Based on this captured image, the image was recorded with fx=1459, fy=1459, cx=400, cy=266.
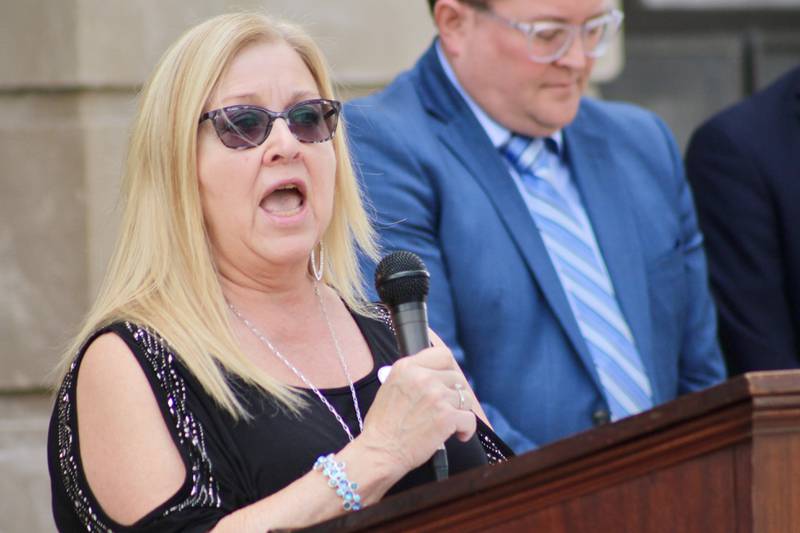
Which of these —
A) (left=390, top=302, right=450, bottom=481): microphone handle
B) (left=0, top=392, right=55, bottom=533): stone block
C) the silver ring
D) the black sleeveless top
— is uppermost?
(left=390, top=302, right=450, bottom=481): microphone handle

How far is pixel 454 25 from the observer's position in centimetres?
407

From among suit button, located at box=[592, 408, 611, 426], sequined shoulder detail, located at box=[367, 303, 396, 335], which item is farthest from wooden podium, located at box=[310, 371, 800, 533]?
suit button, located at box=[592, 408, 611, 426]

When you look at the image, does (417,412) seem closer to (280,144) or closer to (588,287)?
(280,144)

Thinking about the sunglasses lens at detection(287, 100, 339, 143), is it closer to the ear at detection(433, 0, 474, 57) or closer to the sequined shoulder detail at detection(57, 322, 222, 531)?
the sequined shoulder detail at detection(57, 322, 222, 531)

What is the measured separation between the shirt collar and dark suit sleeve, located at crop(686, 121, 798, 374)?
76 centimetres

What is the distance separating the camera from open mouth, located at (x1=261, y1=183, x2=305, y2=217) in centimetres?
256

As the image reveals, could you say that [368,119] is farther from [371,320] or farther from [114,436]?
[114,436]

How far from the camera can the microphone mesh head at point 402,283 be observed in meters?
2.31

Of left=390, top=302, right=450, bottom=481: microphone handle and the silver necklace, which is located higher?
left=390, top=302, right=450, bottom=481: microphone handle

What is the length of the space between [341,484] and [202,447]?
0.79 feet

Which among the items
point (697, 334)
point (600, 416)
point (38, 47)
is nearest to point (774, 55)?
point (697, 334)

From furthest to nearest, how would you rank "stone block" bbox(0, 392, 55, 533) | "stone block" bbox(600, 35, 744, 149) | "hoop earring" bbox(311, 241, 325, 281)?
"stone block" bbox(600, 35, 744, 149)
"stone block" bbox(0, 392, 55, 533)
"hoop earring" bbox(311, 241, 325, 281)

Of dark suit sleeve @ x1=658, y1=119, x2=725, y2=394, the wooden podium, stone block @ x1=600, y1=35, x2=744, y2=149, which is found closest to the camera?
the wooden podium

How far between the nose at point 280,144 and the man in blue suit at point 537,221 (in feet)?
3.16
